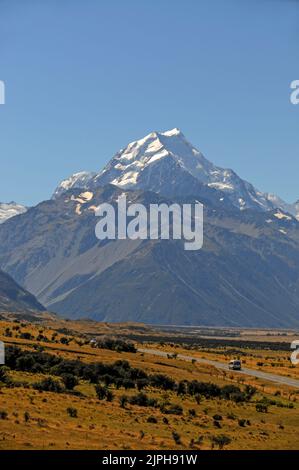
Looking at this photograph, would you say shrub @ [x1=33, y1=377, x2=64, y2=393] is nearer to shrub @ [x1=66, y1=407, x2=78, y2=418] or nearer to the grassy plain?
the grassy plain

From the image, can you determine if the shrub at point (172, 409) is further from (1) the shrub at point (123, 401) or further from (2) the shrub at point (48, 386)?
(2) the shrub at point (48, 386)

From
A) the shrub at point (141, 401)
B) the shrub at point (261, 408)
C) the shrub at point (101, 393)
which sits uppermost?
the shrub at point (101, 393)

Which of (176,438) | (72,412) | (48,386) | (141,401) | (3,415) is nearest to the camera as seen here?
(176,438)

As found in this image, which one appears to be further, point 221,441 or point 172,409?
point 172,409

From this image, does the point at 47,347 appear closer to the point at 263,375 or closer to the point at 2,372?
the point at 263,375

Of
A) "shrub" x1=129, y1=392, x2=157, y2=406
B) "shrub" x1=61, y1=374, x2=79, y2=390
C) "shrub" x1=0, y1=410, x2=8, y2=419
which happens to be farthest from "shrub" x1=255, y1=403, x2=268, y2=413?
"shrub" x1=0, y1=410, x2=8, y2=419

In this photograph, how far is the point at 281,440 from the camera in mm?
64250

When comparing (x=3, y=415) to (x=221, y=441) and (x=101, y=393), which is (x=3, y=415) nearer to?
(x=221, y=441)

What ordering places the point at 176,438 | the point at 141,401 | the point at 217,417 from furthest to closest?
the point at 141,401 → the point at 217,417 → the point at 176,438

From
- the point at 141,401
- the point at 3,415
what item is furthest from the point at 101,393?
the point at 3,415

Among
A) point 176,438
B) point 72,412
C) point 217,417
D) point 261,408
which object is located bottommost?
point 176,438

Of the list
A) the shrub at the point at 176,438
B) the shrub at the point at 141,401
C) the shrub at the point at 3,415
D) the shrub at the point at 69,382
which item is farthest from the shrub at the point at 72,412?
the shrub at the point at 69,382

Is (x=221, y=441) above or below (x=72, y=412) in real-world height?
below

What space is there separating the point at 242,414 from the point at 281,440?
13300mm
